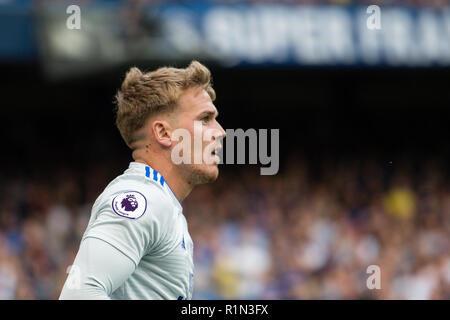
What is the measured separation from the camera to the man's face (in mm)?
3352

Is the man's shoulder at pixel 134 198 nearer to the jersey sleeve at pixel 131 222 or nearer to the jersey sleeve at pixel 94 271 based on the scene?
the jersey sleeve at pixel 131 222

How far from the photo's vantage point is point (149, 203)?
116 inches

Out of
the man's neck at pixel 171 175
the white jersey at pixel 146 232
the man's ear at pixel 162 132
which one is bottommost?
the white jersey at pixel 146 232

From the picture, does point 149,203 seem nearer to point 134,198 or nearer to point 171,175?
point 134,198

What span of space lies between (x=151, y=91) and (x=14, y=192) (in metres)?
9.33

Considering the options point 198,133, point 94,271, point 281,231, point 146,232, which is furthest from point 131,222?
point 281,231

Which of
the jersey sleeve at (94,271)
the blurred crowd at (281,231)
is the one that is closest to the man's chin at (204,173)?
the jersey sleeve at (94,271)

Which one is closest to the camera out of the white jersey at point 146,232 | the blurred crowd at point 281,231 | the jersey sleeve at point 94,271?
the jersey sleeve at point 94,271

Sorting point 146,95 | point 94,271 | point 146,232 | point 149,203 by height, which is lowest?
point 94,271

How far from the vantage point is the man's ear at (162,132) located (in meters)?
3.31

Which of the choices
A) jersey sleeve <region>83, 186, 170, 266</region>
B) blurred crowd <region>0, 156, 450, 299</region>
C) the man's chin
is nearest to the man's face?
the man's chin

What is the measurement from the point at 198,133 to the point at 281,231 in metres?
8.04

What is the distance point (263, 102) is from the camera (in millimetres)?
15422

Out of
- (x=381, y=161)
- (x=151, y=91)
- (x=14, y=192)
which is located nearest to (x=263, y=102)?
(x=381, y=161)
